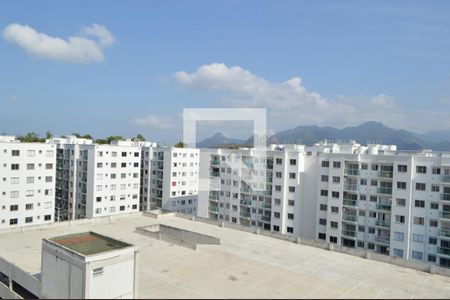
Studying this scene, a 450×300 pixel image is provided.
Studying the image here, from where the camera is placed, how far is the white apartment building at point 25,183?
37531 millimetres

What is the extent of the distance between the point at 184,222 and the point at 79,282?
68.5 ft

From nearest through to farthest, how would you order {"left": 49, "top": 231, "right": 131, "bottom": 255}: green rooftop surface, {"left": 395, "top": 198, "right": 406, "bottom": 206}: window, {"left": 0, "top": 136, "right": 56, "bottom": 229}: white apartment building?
{"left": 49, "top": 231, "right": 131, "bottom": 255}: green rooftop surface < {"left": 395, "top": 198, "right": 406, "bottom": 206}: window < {"left": 0, "top": 136, "right": 56, "bottom": 229}: white apartment building

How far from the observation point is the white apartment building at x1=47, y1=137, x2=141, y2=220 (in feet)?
156

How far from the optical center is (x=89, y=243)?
19.7 m

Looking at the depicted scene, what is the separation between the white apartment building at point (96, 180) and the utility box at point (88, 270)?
2916 cm

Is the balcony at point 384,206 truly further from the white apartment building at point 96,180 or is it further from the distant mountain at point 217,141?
the white apartment building at point 96,180

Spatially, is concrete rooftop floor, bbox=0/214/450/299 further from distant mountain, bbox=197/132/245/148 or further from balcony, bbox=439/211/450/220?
distant mountain, bbox=197/132/245/148

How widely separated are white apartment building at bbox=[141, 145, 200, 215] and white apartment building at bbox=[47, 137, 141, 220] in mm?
4165

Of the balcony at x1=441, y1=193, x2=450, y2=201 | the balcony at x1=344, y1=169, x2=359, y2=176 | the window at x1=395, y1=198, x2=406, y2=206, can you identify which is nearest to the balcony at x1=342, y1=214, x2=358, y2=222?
the balcony at x1=344, y1=169, x2=359, y2=176

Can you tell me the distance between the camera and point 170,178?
54.1m

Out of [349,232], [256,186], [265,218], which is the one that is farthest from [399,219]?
[256,186]

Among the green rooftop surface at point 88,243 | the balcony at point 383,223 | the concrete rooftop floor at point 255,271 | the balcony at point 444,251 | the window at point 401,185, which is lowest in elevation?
the balcony at point 444,251

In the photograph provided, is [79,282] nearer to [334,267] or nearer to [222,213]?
[334,267]


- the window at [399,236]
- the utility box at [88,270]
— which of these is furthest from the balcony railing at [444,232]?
the utility box at [88,270]
